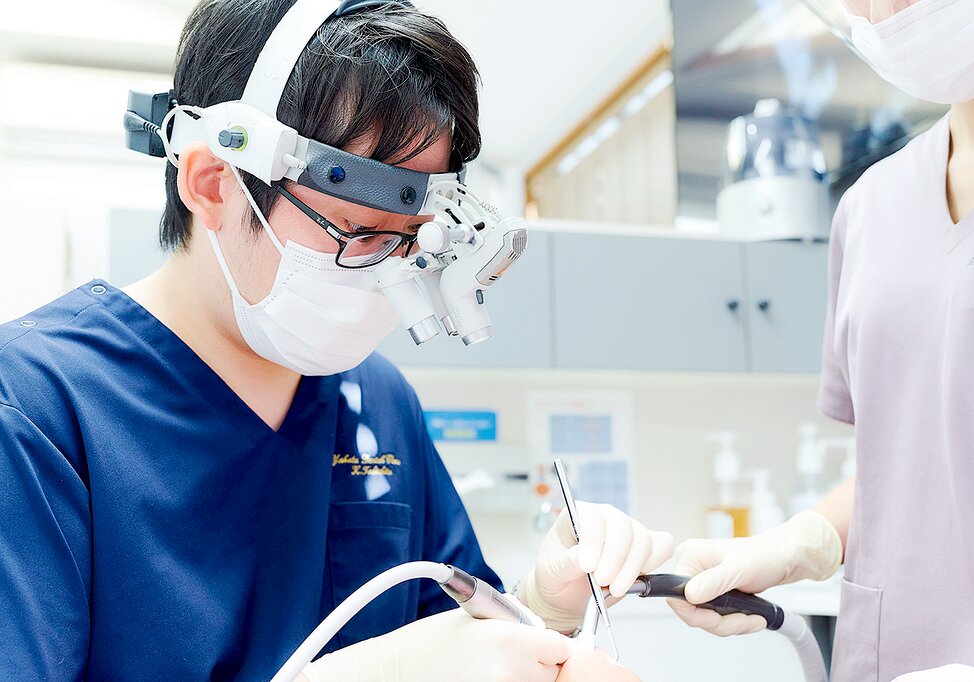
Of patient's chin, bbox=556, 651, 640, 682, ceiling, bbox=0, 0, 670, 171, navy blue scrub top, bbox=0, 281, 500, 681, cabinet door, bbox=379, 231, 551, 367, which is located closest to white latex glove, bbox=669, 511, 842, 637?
patient's chin, bbox=556, 651, 640, 682

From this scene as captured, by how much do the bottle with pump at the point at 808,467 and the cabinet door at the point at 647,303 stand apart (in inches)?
13.9

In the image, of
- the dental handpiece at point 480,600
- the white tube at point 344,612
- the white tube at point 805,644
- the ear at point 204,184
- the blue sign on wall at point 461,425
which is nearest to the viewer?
the white tube at point 344,612

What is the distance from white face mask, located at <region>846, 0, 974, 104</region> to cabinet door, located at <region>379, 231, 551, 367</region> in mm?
1363

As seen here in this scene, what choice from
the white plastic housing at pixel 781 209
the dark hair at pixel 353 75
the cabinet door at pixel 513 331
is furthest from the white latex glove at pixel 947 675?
the white plastic housing at pixel 781 209

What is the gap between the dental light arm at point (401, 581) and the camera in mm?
793

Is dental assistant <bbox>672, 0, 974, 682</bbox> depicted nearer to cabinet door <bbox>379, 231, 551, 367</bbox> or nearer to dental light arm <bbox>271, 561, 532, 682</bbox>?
dental light arm <bbox>271, 561, 532, 682</bbox>

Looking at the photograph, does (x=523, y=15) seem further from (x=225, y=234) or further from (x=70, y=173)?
(x=225, y=234)

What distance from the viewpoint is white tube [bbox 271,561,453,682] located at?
788mm

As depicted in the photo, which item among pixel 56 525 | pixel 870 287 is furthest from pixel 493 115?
pixel 56 525

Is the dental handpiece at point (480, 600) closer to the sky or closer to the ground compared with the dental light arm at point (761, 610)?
closer to the sky

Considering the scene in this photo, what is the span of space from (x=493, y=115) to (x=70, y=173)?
5.57 ft

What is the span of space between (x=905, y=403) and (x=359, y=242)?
27.5 inches

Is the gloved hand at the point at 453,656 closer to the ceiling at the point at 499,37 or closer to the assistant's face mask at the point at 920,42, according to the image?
the assistant's face mask at the point at 920,42

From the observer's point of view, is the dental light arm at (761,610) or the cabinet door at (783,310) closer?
the dental light arm at (761,610)
